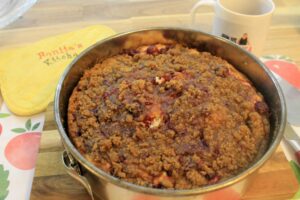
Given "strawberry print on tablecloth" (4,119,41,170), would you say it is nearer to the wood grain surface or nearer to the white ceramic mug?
the wood grain surface

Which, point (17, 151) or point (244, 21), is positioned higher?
point (244, 21)

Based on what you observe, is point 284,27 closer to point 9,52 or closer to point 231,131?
point 231,131

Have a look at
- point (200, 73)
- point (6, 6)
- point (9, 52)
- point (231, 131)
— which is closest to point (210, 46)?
point (200, 73)

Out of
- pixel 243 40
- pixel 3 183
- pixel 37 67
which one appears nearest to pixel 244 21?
pixel 243 40

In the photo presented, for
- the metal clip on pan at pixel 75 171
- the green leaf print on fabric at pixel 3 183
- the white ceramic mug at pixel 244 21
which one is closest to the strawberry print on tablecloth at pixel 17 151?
the green leaf print on fabric at pixel 3 183

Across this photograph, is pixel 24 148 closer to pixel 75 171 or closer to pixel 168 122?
pixel 75 171

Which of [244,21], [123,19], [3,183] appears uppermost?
[244,21]
